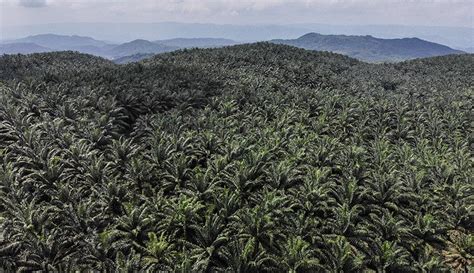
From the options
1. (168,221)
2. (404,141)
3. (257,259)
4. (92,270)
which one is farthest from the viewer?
(404,141)

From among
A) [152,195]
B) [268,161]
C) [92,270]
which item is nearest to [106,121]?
[152,195]

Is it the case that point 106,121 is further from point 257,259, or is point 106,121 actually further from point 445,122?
point 445,122

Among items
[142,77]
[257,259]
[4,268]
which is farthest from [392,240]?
[142,77]

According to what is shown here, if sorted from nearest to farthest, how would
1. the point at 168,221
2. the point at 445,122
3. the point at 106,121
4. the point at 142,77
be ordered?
the point at 168,221
the point at 106,121
the point at 445,122
the point at 142,77

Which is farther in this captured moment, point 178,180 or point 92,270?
point 178,180

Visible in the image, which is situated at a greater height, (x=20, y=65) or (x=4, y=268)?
(x=20, y=65)

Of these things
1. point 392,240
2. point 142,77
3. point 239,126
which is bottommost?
point 392,240
